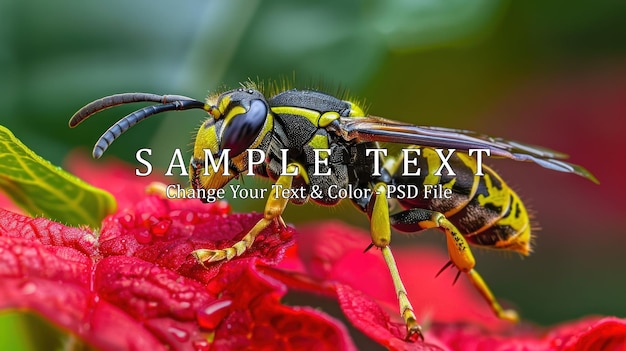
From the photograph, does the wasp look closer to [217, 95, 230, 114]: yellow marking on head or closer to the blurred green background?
[217, 95, 230, 114]: yellow marking on head

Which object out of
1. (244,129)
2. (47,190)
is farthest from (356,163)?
(47,190)

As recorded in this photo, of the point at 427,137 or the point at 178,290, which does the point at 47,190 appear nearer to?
the point at 178,290

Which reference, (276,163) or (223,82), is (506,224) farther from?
(223,82)

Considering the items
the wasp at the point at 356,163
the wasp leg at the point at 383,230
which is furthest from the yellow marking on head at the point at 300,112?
the wasp leg at the point at 383,230

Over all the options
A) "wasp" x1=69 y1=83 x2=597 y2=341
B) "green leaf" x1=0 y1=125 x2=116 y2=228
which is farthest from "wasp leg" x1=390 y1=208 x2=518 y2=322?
"green leaf" x1=0 y1=125 x2=116 y2=228

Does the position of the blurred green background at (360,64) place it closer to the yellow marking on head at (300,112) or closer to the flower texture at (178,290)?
the yellow marking on head at (300,112)

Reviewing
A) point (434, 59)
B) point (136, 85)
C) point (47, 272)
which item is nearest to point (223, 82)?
point (136, 85)

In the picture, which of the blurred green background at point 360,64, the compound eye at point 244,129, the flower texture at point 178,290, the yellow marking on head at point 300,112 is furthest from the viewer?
the blurred green background at point 360,64
